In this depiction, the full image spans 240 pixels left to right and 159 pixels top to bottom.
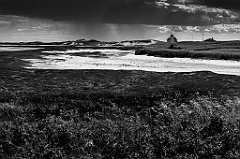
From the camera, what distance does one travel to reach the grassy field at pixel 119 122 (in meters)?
14.1

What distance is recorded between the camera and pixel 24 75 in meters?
24.6

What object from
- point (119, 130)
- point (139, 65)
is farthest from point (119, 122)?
point (139, 65)

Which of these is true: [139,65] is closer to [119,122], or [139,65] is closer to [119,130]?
[119,122]

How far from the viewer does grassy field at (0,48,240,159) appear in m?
14.1

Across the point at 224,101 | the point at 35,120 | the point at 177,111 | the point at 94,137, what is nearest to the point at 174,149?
the point at 177,111

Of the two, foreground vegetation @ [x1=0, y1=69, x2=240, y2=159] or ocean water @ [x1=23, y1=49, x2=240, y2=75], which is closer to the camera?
foreground vegetation @ [x1=0, y1=69, x2=240, y2=159]

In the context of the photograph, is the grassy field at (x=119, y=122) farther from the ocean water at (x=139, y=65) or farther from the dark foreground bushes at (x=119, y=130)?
the ocean water at (x=139, y=65)

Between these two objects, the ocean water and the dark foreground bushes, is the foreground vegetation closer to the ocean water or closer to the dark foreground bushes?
the dark foreground bushes

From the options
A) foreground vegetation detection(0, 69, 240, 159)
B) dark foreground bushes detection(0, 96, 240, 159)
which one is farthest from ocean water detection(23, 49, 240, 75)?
dark foreground bushes detection(0, 96, 240, 159)

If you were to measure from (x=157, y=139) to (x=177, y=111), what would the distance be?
2210mm

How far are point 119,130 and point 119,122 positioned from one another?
0.54 m

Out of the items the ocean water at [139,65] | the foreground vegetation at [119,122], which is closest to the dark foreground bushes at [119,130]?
the foreground vegetation at [119,122]

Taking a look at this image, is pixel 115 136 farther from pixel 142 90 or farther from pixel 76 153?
pixel 142 90

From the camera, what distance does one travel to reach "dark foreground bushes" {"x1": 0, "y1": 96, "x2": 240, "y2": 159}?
1399 centimetres
